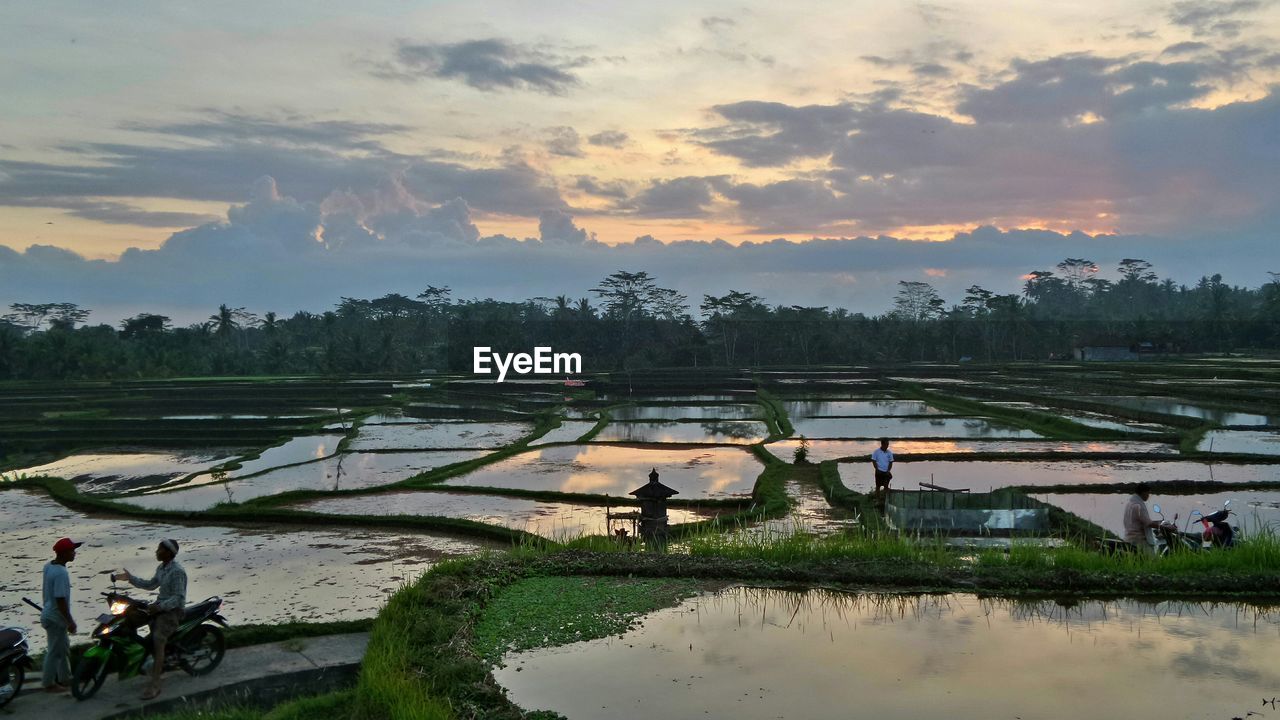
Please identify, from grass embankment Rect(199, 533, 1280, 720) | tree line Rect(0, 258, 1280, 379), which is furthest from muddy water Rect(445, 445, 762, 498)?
tree line Rect(0, 258, 1280, 379)

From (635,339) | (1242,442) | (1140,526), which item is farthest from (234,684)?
(635,339)

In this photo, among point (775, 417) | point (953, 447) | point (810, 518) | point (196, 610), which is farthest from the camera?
point (775, 417)

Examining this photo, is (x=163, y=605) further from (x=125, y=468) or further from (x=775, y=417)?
(x=775, y=417)

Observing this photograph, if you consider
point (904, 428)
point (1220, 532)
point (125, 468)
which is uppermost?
point (1220, 532)

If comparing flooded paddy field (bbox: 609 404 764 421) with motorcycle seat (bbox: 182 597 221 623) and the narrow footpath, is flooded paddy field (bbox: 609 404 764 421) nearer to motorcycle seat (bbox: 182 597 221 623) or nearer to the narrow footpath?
the narrow footpath

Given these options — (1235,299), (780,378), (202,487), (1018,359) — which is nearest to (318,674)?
(202,487)

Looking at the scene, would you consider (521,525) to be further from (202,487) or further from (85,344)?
(85,344)
